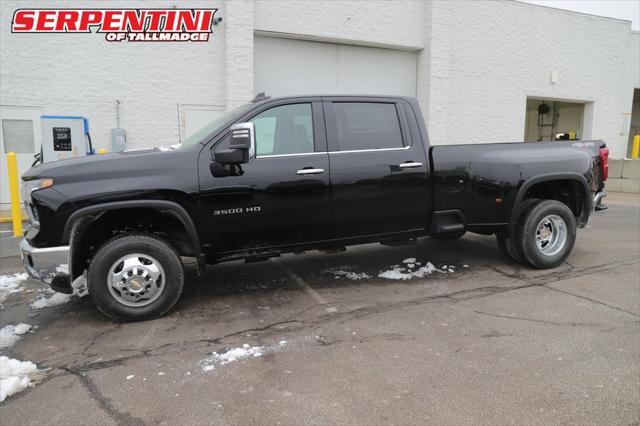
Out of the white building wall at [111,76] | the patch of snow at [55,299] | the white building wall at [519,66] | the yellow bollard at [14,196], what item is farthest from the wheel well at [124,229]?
the white building wall at [519,66]

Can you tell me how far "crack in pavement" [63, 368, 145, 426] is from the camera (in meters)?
2.57

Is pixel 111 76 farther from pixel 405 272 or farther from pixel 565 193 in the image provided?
pixel 565 193

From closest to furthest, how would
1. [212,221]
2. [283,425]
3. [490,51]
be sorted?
[283,425] → [212,221] → [490,51]

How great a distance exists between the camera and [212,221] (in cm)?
411

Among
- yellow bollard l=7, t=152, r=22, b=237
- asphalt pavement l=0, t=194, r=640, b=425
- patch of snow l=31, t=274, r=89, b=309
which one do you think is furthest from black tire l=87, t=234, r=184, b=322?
yellow bollard l=7, t=152, r=22, b=237

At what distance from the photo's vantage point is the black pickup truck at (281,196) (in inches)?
151

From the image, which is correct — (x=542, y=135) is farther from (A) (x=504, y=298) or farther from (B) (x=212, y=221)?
(B) (x=212, y=221)

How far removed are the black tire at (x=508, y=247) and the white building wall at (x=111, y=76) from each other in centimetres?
865

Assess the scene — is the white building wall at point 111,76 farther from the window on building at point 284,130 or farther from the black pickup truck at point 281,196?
the window on building at point 284,130

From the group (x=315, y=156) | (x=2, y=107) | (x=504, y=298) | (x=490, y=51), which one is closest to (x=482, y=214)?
(x=504, y=298)

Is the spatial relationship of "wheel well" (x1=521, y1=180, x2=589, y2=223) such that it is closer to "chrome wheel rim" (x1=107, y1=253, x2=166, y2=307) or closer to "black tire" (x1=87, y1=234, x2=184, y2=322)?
"black tire" (x1=87, y1=234, x2=184, y2=322)

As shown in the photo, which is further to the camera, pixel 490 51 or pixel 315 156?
pixel 490 51

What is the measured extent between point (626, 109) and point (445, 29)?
10.4 meters

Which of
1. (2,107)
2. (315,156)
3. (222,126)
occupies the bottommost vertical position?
(315,156)
